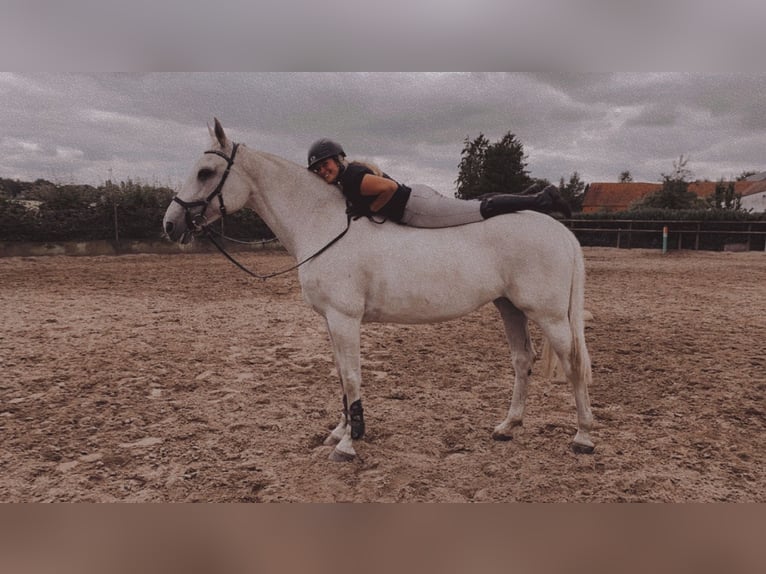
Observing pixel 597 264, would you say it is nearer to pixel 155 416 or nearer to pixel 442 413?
pixel 442 413

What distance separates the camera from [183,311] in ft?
23.6

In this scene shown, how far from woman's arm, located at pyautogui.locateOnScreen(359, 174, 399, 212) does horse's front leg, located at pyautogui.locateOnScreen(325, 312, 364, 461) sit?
0.69 metres

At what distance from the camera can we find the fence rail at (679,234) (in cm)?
1719

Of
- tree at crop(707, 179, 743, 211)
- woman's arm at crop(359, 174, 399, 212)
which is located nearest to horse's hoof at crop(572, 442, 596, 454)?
woman's arm at crop(359, 174, 399, 212)

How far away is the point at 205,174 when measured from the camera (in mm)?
2697

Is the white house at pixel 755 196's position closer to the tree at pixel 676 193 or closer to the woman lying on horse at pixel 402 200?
the tree at pixel 676 193

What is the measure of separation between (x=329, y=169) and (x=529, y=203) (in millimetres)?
1201

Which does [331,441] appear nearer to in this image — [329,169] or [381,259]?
[381,259]

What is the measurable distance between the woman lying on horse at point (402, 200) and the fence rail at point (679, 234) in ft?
53.4

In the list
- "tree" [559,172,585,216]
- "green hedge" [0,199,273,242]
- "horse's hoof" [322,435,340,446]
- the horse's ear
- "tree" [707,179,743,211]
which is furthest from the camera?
"tree" [707,179,743,211]

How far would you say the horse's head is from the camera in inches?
104

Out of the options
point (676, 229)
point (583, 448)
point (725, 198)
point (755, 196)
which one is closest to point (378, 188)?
point (583, 448)

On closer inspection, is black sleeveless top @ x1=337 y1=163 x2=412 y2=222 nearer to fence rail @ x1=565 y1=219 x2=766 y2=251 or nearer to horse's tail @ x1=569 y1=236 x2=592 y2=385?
horse's tail @ x1=569 y1=236 x2=592 y2=385

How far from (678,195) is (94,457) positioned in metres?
25.9
